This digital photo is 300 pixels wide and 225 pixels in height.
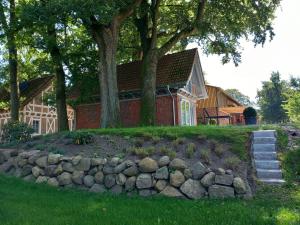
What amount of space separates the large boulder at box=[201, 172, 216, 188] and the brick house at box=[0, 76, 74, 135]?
2823cm

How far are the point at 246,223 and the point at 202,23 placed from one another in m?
16.0

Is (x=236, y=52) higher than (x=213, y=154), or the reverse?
(x=236, y=52)

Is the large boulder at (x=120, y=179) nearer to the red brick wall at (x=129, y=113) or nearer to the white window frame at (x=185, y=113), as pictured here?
the red brick wall at (x=129, y=113)

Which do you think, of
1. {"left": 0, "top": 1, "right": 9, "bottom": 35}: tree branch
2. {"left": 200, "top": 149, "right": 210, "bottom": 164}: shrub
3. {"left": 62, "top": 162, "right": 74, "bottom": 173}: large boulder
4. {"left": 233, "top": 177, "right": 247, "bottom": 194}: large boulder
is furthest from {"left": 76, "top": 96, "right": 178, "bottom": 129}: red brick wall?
{"left": 233, "top": 177, "right": 247, "bottom": 194}: large boulder

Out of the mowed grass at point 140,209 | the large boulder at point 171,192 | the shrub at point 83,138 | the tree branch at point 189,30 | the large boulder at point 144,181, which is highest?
the tree branch at point 189,30

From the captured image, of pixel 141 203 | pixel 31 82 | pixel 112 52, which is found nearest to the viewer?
pixel 141 203

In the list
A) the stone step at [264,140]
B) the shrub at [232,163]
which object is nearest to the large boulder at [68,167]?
the shrub at [232,163]

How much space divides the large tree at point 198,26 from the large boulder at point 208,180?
1092 centimetres

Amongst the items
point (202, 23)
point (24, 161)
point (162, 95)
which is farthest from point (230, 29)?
point (24, 161)

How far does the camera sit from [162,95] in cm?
2361

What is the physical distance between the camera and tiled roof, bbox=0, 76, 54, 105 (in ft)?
115

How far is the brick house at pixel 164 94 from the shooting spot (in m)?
23.1

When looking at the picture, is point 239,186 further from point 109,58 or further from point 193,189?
point 109,58

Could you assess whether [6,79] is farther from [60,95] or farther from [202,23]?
[202,23]
